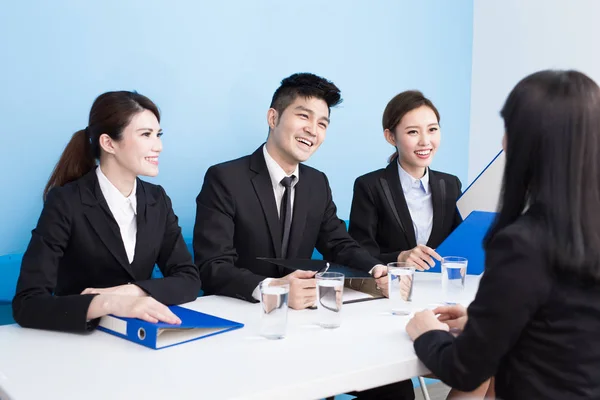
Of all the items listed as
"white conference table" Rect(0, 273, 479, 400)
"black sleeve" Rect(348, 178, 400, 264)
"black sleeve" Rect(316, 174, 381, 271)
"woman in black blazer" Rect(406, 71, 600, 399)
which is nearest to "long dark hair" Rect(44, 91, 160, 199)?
"white conference table" Rect(0, 273, 479, 400)

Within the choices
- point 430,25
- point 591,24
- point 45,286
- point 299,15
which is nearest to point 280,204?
point 45,286

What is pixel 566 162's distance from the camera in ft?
3.76

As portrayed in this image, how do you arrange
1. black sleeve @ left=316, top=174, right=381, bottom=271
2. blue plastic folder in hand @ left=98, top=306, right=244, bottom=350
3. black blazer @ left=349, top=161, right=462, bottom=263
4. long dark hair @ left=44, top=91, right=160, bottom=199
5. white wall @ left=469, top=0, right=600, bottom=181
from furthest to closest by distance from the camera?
white wall @ left=469, top=0, right=600, bottom=181
black blazer @ left=349, top=161, right=462, bottom=263
black sleeve @ left=316, top=174, right=381, bottom=271
long dark hair @ left=44, top=91, right=160, bottom=199
blue plastic folder in hand @ left=98, top=306, right=244, bottom=350

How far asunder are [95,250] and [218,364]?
85cm

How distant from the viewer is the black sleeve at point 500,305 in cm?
113

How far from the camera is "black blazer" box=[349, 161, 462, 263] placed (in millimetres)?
2781

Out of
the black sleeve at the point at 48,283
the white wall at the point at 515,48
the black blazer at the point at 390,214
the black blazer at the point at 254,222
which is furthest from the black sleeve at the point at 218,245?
the white wall at the point at 515,48

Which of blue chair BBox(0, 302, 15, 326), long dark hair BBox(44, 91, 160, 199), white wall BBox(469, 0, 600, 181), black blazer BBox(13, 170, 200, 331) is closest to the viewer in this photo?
black blazer BBox(13, 170, 200, 331)

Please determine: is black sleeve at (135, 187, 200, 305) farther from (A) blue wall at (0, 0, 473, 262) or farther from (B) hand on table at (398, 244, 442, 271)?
(B) hand on table at (398, 244, 442, 271)

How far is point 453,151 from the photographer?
4.12 meters

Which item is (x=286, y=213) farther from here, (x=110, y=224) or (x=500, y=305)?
(x=500, y=305)

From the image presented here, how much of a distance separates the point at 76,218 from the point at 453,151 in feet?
9.05

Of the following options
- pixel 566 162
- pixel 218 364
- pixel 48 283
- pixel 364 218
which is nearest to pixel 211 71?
pixel 364 218

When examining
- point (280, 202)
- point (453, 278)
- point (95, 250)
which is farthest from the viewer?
point (280, 202)
